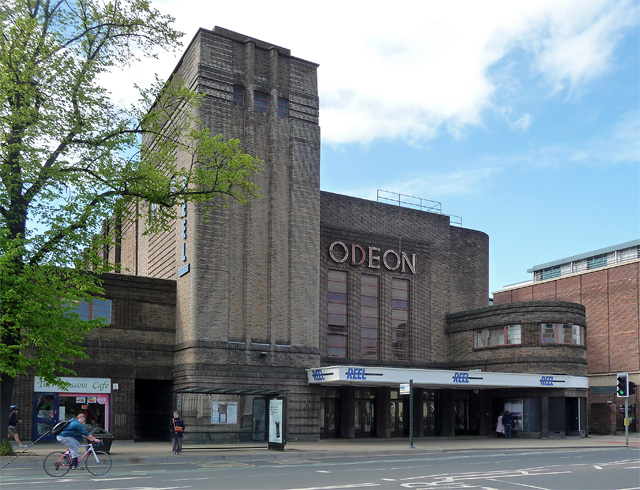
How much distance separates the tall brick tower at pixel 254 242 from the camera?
33750 mm

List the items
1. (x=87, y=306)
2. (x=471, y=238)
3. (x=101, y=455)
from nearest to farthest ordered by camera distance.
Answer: (x=101, y=455) → (x=87, y=306) → (x=471, y=238)

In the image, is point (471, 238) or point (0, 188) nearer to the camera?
point (0, 188)

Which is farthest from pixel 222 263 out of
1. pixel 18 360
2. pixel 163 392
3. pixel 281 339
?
pixel 18 360

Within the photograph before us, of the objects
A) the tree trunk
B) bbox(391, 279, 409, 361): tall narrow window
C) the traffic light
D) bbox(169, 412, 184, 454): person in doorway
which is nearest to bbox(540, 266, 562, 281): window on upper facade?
bbox(391, 279, 409, 361): tall narrow window

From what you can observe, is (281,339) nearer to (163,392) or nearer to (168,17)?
(163,392)

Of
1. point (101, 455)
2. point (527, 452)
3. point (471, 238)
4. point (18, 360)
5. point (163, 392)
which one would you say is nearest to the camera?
point (101, 455)

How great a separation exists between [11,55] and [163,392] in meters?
19.0

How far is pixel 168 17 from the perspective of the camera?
84.9 ft

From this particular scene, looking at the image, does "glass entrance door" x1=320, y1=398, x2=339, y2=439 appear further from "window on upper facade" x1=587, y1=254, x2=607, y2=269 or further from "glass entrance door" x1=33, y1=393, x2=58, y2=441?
"window on upper facade" x1=587, y1=254, x2=607, y2=269

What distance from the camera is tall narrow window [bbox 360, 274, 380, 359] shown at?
41.5m

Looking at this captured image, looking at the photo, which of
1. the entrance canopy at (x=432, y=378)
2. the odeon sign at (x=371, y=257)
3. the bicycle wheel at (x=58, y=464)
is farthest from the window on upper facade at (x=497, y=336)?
the bicycle wheel at (x=58, y=464)

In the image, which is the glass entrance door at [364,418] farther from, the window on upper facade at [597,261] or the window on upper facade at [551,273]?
the window on upper facade at [551,273]

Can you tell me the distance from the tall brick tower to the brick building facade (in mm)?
16679

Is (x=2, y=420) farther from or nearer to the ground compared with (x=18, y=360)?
nearer to the ground
